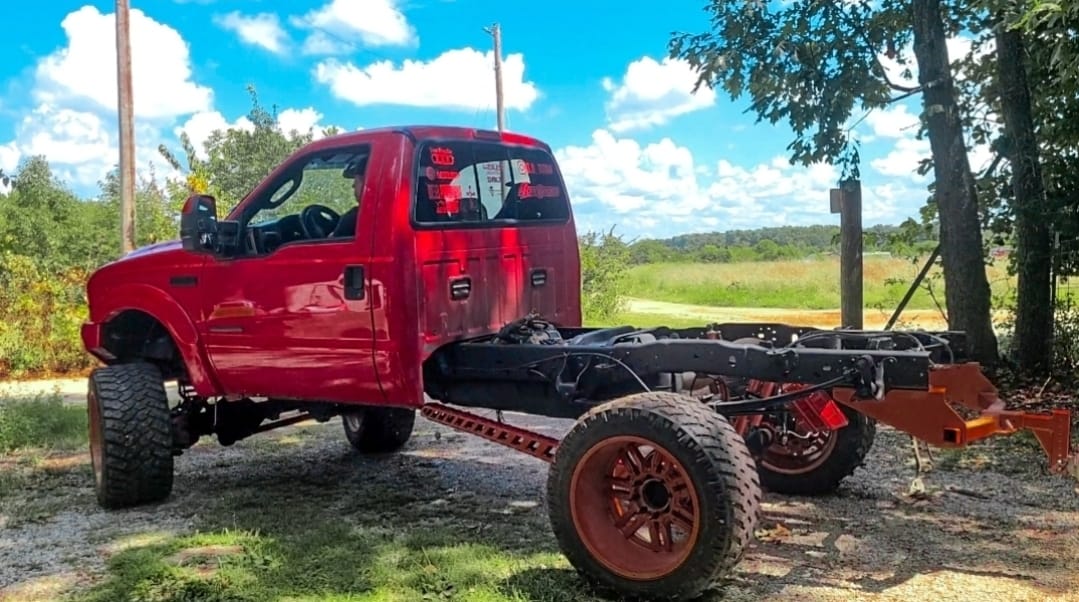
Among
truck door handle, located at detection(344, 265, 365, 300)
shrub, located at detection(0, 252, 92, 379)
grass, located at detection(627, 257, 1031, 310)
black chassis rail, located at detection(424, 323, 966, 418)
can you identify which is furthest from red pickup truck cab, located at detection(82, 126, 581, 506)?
grass, located at detection(627, 257, 1031, 310)

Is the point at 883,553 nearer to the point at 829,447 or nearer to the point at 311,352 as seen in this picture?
the point at 829,447

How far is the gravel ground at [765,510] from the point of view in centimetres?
417

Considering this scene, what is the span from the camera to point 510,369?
16.3ft

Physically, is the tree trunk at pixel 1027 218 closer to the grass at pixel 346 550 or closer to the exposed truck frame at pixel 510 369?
the exposed truck frame at pixel 510 369

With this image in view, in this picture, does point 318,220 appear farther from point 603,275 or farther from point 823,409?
point 603,275

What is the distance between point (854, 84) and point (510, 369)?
616 centimetres

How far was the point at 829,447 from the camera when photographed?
17.7 ft

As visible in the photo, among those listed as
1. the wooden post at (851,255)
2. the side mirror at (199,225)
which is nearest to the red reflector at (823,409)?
the side mirror at (199,225)

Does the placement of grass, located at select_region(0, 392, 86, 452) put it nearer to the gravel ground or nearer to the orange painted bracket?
the gravel ground

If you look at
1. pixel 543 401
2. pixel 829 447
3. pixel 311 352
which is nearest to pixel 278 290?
pixel 311 352

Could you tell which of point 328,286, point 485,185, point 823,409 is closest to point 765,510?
point 823,409

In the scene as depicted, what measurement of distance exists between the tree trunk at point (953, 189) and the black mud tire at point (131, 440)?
7387 mm

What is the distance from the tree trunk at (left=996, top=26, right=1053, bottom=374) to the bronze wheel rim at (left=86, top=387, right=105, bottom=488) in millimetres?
8104

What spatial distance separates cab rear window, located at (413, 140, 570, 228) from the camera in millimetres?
5113
